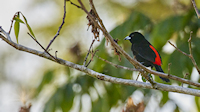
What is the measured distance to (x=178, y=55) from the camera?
4.42 m

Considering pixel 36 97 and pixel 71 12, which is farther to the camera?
pixel 71 12

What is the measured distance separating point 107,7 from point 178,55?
4852mm

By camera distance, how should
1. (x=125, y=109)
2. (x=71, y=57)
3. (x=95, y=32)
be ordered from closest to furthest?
(x=95, y=32)
(x=125, y=109)
(x=71, y=57)

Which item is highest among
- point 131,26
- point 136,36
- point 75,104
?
point 131,26

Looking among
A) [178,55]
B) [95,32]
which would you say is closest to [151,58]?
[95,32]

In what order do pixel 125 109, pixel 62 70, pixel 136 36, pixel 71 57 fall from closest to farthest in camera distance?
pixel 125 109 → pixel 136 36 → pixel 71 57 → pixel 62 70

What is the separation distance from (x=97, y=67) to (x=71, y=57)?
1.60 meters

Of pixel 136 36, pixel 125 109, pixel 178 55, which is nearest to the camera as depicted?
pixel 125 109

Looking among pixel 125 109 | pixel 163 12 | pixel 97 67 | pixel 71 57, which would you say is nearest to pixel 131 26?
pixel 97 67

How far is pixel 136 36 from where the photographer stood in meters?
3.27

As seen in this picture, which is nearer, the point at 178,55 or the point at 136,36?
the point at 136,36

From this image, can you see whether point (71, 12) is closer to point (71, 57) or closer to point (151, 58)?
point (71, 57)

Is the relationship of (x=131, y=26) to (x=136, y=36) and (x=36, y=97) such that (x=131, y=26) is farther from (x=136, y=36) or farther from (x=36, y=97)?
(x=36, y=97)

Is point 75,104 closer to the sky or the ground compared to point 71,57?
closer to the ground
